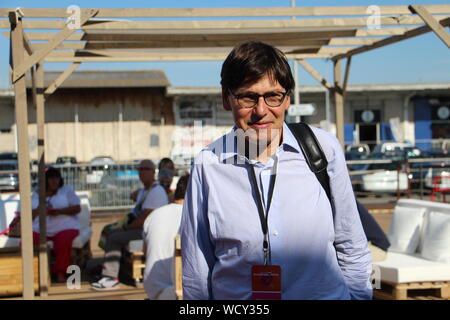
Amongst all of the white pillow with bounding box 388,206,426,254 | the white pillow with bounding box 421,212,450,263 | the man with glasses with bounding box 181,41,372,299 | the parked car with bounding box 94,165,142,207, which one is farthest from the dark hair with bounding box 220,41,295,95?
the parked car with bounding box 94,165,142,207

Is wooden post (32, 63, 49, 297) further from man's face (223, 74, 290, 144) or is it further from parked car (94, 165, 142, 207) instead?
parked car (94, 165, 142, 207)

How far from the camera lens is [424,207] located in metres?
6.75

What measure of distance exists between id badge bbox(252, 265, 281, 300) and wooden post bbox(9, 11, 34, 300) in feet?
12.3

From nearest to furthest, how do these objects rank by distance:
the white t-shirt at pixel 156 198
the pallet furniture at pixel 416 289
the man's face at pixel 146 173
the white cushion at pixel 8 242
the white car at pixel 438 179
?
the pallet furniture at pixel 416 289, the white t-shirt at pixel 156 198, the man's face at pixel 146 173, the white cushion at pixel 8 242, the white car at pixel 438 179

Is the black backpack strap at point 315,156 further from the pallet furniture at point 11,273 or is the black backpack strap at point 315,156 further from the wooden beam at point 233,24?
the pallet furniture at point 11,273

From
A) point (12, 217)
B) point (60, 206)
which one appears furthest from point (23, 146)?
point (12, 217)

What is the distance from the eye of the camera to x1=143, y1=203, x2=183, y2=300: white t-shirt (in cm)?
512

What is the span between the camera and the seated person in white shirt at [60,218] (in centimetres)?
741

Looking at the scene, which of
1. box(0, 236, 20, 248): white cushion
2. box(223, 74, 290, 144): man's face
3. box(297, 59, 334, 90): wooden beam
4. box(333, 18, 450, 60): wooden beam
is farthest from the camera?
box(0, 236, 20, 248): white cushion

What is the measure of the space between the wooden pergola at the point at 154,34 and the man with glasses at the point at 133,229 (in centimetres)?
85

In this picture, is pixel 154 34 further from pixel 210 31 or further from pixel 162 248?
pixel 162 248

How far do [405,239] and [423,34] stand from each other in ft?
7.45

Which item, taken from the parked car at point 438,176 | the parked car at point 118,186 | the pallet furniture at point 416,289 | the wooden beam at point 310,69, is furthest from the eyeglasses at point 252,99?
the parked car at point 438,176
